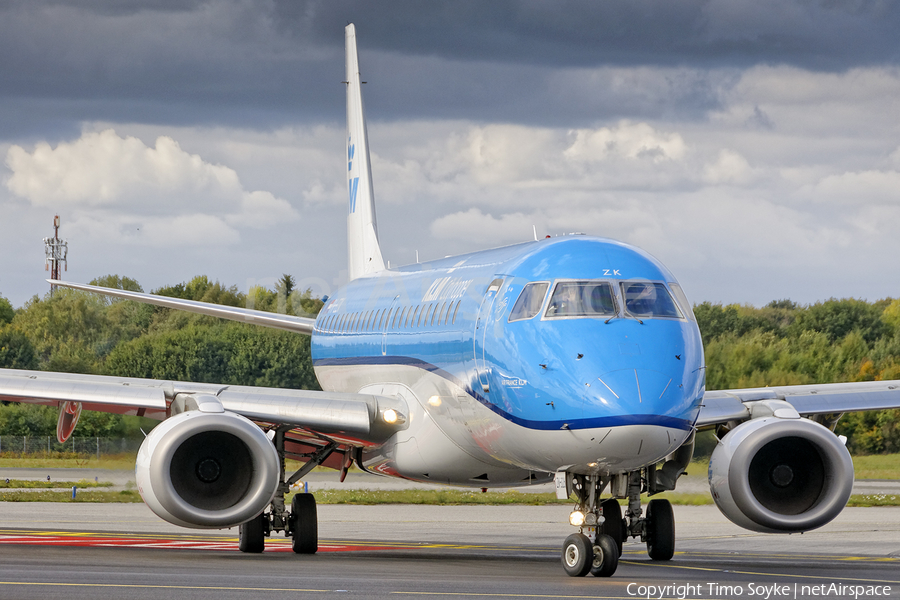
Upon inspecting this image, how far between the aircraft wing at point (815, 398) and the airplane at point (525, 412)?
0.09 ft

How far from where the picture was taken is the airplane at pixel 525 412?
574 inches

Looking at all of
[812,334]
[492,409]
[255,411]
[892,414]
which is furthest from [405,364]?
[812,334]

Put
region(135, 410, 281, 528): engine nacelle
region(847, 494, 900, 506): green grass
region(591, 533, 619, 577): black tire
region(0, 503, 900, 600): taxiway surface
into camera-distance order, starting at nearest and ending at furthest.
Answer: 1. region(0, 503, 900, 600): taxiway surface
2. region(591, 533, 619, 577): black tire
3. region(135, 410, 281, 528): engine nacelle
4. region(847, 494, 900, 506): green grass

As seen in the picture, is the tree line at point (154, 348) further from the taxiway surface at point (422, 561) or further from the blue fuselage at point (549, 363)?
the blue fuselage at point (549, 363)

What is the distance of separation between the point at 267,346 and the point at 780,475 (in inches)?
1509

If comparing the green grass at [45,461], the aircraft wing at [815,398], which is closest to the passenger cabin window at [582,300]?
the aircraft wing at [815,398]

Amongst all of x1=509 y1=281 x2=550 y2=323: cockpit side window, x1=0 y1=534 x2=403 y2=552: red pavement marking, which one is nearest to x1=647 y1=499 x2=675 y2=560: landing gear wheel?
x1=509 y1=281 x2=550 y2=323: cockpit side window

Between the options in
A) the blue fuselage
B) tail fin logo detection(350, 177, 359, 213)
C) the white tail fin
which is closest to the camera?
the blue fuselage

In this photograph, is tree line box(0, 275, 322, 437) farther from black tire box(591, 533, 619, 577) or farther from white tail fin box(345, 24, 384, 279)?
black tire box(591, 533, 619, 577)

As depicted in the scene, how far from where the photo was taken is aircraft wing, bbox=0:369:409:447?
61.4 ft

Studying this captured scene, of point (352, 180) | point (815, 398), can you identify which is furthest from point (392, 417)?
point (352, 180)

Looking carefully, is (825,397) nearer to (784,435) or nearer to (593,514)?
(784,435)

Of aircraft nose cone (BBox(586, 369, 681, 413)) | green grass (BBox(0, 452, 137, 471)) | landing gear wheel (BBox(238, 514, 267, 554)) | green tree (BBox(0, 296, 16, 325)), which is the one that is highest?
green tree (BBox(0, 296, 16, 325))

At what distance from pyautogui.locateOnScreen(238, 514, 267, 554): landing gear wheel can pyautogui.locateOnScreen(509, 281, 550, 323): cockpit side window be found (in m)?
6.20
